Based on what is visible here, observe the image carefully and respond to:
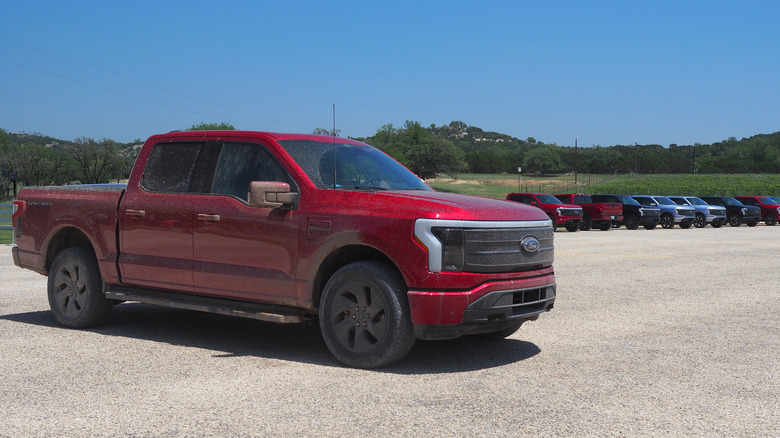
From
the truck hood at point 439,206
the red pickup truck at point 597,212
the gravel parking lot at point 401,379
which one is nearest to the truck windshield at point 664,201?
the red pickup truck at point 597,212

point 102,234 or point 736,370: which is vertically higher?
point 102,234

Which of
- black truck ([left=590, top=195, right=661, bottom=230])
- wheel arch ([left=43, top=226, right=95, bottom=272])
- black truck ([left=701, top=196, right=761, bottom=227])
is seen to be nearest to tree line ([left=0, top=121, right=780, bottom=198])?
black truck ([left=701, top=196, right=761, bottom=227])

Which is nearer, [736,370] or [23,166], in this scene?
[736,370]

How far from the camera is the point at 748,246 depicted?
75.3 feet

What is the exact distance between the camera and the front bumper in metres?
5.84

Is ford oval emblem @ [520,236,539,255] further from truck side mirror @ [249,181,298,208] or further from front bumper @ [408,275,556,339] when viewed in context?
truck side mirror @ [249,181,298,208]

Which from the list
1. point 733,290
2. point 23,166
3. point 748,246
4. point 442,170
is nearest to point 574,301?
point 733,290

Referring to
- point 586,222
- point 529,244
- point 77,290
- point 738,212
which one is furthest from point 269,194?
point 738,212

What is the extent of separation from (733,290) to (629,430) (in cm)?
819

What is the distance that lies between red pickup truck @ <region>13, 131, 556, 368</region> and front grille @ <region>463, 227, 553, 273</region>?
0.04ft

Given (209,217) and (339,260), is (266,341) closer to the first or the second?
(209,217)

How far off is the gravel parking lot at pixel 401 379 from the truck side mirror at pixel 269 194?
1.29m

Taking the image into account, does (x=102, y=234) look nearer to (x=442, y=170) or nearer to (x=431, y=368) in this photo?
(x=431, y=368)

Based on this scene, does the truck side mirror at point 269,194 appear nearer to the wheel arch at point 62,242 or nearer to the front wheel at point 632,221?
the wheel arch at point 62,242
